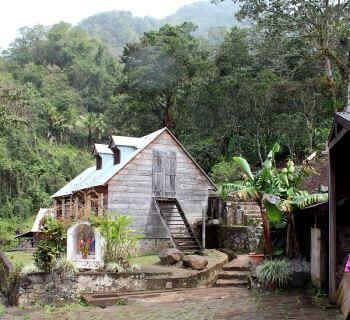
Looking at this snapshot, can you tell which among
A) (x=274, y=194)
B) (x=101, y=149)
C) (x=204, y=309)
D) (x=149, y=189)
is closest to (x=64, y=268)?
(x=204, y=309)

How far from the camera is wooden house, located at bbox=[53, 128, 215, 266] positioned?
20453 millimetres

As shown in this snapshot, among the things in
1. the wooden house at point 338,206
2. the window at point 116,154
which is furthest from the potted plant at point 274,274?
the window at point 116,154

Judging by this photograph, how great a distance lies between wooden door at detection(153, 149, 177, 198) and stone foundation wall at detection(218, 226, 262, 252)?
3257mm

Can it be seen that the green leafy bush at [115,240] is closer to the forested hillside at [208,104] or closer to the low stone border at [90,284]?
the low stone border at [90,284]

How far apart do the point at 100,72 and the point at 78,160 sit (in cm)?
1835

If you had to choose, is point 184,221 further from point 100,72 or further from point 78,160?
point 100,72

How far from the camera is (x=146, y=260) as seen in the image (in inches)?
726

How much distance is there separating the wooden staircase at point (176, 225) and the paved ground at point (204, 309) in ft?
19.8

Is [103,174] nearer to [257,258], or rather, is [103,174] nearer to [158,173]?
[158,173]

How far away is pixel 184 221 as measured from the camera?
2117cm

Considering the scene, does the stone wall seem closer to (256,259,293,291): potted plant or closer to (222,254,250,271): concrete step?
(222,254,250,271): concrete step

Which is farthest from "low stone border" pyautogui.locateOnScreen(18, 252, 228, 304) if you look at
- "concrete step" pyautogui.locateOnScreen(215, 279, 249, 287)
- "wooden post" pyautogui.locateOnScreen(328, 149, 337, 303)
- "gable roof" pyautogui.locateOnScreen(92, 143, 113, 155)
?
"gable roof" pyautogui.locateOnScreen(92, 143, 113, 155)

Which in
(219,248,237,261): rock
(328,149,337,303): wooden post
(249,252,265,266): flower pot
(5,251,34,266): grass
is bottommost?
(5,251,34,266): grass

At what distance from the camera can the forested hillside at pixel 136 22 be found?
106 metres
